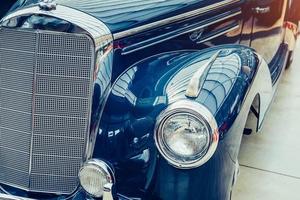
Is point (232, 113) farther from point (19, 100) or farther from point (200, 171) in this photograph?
point (19, 100)

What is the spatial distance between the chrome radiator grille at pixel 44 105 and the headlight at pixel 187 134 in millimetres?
396

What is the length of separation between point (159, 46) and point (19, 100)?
0.77 metres

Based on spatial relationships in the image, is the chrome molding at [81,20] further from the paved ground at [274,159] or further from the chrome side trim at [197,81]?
the paved ground at [274,159]

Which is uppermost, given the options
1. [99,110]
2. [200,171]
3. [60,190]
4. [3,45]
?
[3,45]

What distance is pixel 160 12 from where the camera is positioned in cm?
241

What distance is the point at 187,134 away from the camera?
1.86 metres

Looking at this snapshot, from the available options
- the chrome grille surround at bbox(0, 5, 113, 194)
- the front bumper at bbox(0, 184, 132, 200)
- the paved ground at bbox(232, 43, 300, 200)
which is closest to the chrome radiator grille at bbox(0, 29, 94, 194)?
the chrome grille surround at bbox(0, 5, 113, 194)

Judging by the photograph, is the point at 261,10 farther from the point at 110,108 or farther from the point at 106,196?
the point at 106,196

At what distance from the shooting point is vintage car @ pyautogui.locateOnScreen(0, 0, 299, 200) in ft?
6.22

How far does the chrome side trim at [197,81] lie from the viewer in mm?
1905

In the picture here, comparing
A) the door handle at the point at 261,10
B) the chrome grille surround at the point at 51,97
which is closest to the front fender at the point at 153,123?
the chrome grille surround at the point at 51,97

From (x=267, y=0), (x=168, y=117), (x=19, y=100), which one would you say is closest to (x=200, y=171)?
(x=168, y=117)

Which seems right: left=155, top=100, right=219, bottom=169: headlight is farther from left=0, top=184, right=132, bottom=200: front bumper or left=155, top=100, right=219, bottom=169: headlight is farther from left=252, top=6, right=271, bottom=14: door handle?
left=252, top=6, right=271, bottom=14: door handle

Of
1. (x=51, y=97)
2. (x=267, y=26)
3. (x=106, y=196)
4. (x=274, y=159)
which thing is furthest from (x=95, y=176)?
(x=267, y=26)
